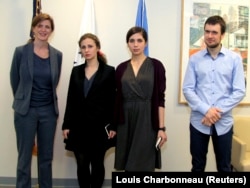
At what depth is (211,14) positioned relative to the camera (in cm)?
309

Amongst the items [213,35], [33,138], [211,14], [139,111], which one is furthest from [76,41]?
[213,35]

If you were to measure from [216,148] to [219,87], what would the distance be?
0.46 meters

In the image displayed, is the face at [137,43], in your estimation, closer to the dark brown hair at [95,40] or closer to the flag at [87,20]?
the dark brown hair at [95,40]

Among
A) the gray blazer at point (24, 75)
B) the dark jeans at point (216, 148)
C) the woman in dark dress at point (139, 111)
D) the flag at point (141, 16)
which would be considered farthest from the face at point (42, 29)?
the dark jeans at point (216, 148)

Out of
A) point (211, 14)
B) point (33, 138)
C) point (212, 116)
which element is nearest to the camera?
point (212, 116)

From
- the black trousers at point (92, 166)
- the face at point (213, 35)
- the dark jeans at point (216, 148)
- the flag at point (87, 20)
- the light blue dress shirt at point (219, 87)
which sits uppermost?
the flag at point (87, 20)

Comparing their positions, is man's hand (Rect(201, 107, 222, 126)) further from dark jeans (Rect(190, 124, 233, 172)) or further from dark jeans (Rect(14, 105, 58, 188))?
dark jeans (Rect(14, 105, 58, 188))

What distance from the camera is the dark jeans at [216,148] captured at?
7.09ft

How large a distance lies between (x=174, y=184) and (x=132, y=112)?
1226 millimetres

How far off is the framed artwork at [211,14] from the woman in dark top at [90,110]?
111 cm

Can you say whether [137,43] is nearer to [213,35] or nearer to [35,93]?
[213,35]

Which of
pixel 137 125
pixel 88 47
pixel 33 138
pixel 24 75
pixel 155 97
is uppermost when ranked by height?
pixel 88 47

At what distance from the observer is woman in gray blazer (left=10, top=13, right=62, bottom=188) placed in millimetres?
2412

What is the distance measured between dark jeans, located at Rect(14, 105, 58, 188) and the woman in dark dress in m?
0.61
